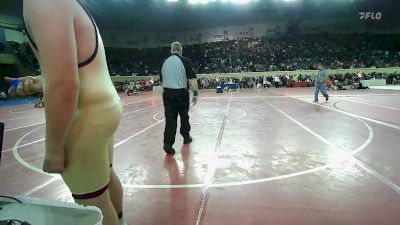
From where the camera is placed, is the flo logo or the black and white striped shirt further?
the flo logo

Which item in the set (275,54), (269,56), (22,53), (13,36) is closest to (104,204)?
(22,53)

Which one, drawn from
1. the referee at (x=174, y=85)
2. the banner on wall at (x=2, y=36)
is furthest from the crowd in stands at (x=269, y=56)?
the referee at (x=174, y=85)

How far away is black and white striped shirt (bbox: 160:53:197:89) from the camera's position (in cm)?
554

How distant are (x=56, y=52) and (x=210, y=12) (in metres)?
38.8

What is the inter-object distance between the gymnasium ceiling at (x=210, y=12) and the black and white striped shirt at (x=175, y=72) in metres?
25.7

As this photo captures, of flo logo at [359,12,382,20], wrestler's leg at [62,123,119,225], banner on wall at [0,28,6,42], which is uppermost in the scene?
flo logo at [359,12,382,20]

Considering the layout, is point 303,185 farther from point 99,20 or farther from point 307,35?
point 307,35

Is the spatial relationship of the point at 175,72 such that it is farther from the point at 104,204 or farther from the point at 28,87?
the point at 104,204

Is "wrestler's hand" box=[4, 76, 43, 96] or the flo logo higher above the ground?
the flo logo

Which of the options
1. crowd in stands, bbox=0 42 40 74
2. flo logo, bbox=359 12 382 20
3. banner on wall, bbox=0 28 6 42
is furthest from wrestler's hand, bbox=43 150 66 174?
flo logo, bbox=359 12 382 20

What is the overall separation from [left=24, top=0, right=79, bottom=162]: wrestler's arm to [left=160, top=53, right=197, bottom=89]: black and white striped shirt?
406 cm

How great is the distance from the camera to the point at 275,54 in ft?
133

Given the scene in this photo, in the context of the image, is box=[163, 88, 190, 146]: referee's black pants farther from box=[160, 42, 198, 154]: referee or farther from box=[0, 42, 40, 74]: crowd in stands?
box=[0, 42, 40, 74]: crowd in stands

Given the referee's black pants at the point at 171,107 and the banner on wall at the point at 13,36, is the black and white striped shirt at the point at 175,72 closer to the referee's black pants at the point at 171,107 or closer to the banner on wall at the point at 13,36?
the referee's black pants at the point at 171,107
